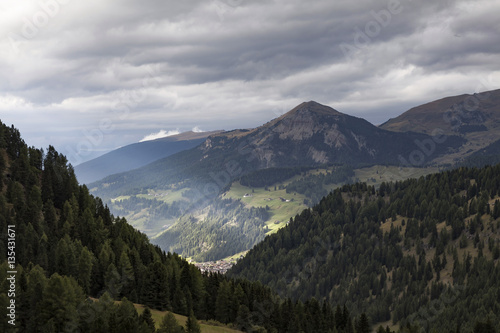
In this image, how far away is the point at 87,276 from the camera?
117 meters

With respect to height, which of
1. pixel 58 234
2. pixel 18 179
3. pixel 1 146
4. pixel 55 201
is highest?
pixel 1 146

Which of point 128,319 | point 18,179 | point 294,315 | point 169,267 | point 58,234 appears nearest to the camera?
point 128,319

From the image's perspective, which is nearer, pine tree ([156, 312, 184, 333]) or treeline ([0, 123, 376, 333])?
pine tree ([156, 312, 184, 333])

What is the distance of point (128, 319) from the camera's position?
8156cm

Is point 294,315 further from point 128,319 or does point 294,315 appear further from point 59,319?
point 59,319

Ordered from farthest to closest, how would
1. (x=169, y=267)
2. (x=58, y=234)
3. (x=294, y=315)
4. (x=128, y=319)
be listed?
(x=58, y=234)
(x=169, y=267)
(x=294, y=315)
(x=128, y=319)

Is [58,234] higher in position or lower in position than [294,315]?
higher

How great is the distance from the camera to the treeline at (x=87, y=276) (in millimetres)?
85400

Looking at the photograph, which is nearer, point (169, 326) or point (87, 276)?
point (169, 326)

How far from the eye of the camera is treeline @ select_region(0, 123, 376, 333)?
3362 inches

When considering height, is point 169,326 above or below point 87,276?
below

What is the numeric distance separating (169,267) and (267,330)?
116 feet

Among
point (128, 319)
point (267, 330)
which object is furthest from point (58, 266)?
point (267, 330)

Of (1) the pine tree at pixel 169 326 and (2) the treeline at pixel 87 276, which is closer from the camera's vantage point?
(1) the pine tree at pixel 169 326
